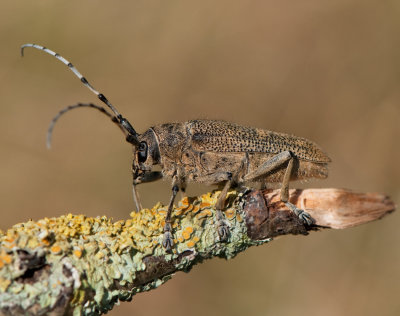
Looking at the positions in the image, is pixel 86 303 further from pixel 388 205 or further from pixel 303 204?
pixel 388 205

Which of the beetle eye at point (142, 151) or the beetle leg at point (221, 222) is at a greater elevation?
the beetle eye at point (142, 151)

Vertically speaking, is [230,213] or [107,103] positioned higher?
[107,103]

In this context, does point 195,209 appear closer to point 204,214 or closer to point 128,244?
point 204,214

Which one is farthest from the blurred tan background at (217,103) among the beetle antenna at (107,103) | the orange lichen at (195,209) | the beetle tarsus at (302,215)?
the beetle tarsus at (302,215)

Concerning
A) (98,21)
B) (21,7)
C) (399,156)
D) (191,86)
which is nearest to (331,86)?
(399,156)

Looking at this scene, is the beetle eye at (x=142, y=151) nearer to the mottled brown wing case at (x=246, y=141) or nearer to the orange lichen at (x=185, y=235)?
the mottled brown wing case at (x=246, y=141)

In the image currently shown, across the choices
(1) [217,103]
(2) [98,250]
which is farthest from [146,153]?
(1) [217,103]

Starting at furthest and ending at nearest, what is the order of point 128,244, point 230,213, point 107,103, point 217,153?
1. point 217,153
2. point 107,103
3. point 230,213
4. point 128,244

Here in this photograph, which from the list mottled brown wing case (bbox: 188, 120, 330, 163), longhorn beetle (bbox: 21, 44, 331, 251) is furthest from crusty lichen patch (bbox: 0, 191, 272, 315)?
mottled brown wing case (bbox: 188, 120, 330, 163)
